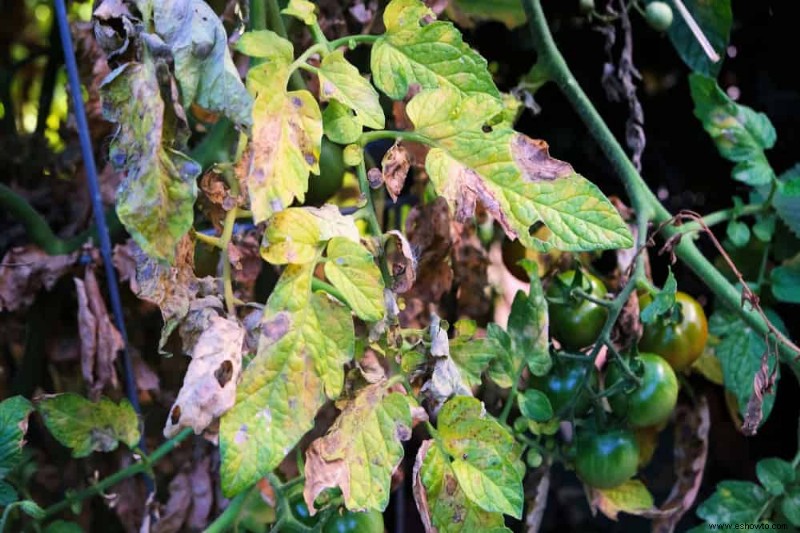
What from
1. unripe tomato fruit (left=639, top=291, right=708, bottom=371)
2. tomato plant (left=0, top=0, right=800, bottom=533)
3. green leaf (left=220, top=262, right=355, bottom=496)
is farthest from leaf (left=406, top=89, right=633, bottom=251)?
unripe tomato fruit (left=639, top=291, right=708, bottom=371)

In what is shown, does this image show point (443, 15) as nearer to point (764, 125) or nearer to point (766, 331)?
point (764, 125)

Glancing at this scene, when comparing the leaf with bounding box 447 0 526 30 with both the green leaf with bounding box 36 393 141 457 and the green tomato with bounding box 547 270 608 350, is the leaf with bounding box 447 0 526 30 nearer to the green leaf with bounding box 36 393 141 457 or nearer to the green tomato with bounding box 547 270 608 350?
the green tomato with bounding box 547 270 608 350

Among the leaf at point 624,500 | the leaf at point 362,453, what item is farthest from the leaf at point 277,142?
the leaf at point 624,500

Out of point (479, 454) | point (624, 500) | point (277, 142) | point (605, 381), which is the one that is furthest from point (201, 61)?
point (624, 500)

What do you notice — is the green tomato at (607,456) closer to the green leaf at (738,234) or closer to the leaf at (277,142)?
the green leaf at (738,234)

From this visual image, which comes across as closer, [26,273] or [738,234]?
[26,273]

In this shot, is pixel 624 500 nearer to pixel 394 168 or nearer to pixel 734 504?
pixel 734 504

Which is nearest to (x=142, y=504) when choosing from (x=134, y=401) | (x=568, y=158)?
(x=134, y=401)
